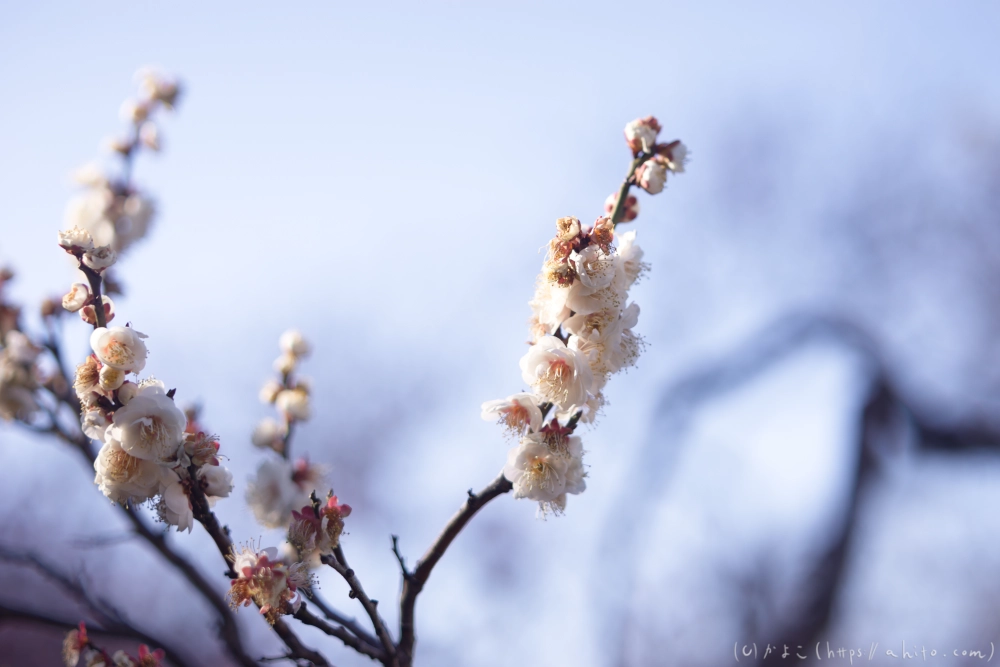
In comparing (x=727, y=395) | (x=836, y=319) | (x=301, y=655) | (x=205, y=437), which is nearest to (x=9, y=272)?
(x=205, y=437)

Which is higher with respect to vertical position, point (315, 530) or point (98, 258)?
point (98, 258)

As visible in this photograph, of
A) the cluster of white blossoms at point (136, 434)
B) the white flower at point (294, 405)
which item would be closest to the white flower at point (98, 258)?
the cluster of white blossoms at point (136, 434)

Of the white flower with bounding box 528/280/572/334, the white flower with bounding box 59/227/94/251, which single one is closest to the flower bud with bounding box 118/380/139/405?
the white flower with bounding box 59/227/94/251

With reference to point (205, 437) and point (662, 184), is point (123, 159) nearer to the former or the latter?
point (205, 437)

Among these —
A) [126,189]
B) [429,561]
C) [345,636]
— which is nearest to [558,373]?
[429,561]

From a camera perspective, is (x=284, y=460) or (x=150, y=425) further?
(x=284, y=460)

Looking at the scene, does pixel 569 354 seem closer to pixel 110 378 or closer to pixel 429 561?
pixel 429 561

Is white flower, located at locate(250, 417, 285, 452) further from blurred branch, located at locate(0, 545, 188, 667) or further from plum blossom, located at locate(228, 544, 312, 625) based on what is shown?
plum blossom, located at locate(228, 544, 312, 625)

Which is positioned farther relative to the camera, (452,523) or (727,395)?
(727,395)
